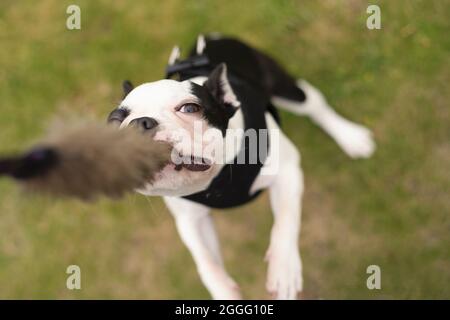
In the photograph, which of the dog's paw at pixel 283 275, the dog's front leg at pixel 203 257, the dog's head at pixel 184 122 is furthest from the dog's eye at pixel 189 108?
the dog's paw at pixel 283 275

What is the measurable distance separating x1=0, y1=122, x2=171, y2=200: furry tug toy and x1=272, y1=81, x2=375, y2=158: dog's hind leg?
2143 mm

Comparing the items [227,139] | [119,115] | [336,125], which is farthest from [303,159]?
[119,115]

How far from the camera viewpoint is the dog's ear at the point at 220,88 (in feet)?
6.63

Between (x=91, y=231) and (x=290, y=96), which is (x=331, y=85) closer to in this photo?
(x=290, y=96)

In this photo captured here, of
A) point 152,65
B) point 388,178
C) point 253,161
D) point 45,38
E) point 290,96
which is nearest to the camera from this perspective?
point 253,161

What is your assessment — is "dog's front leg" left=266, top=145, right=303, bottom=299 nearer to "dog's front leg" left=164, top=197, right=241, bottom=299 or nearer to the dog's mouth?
"dog's front leg" left=164, top=197, right=241, bottom=299

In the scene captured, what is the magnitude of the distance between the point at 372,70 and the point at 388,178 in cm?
81

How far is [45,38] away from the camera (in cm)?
403

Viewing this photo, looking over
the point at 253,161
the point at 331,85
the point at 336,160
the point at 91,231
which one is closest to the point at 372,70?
the point at 331,85

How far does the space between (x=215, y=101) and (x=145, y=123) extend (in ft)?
1.60

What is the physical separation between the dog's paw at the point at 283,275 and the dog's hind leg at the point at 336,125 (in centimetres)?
109

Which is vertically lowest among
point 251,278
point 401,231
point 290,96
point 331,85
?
point 251,278

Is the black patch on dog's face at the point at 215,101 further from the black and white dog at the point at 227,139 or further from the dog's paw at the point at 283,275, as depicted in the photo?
the dog's paw at the point at 283,275

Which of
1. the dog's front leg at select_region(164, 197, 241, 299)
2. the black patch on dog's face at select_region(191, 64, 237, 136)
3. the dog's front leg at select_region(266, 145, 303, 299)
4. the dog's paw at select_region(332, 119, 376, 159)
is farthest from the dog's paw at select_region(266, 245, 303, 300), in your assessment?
the dog's paw at select_region(332, 119, 376, 159)
